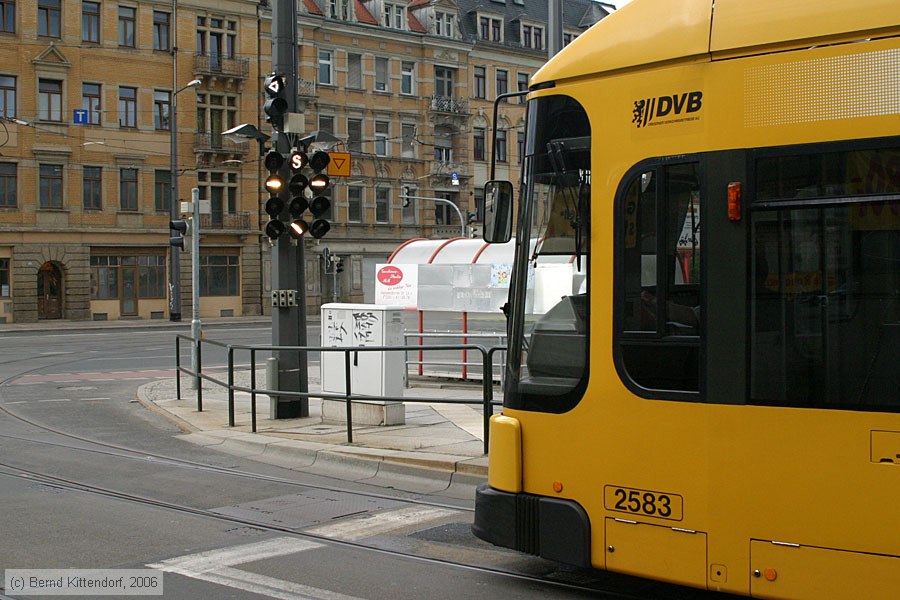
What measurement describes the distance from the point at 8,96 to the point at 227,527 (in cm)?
4103

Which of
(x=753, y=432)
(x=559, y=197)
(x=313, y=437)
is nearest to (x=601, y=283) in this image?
(x=559, y=197)

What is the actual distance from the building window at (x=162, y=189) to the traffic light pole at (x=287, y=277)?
36153mm

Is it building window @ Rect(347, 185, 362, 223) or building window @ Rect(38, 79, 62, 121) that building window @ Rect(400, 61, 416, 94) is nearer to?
building window @ Rect(347, 185, 362, 223)

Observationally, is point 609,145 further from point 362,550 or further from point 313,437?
point 313,437

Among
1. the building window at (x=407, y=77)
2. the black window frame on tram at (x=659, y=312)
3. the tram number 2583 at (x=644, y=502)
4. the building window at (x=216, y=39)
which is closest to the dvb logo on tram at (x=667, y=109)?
the black window frame on tram at (x=659, y=312)

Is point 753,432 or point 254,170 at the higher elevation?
point 254,170

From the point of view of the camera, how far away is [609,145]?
18.6 feet

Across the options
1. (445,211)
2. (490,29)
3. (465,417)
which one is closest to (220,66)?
(445,211)

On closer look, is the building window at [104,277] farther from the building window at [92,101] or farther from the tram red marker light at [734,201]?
the tram red marker light at [734,201]

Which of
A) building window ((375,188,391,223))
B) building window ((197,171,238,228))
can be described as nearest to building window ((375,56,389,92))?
building window ((375,188,391,223))

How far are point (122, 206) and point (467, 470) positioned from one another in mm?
41268

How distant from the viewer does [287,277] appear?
46.9 ft

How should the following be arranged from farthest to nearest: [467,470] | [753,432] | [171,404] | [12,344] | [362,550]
→ 1. [12,344]
2. [171,404]
3. [467,470]
4. [362,550]
5. [753,432]

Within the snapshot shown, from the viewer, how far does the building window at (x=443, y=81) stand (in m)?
59.1
